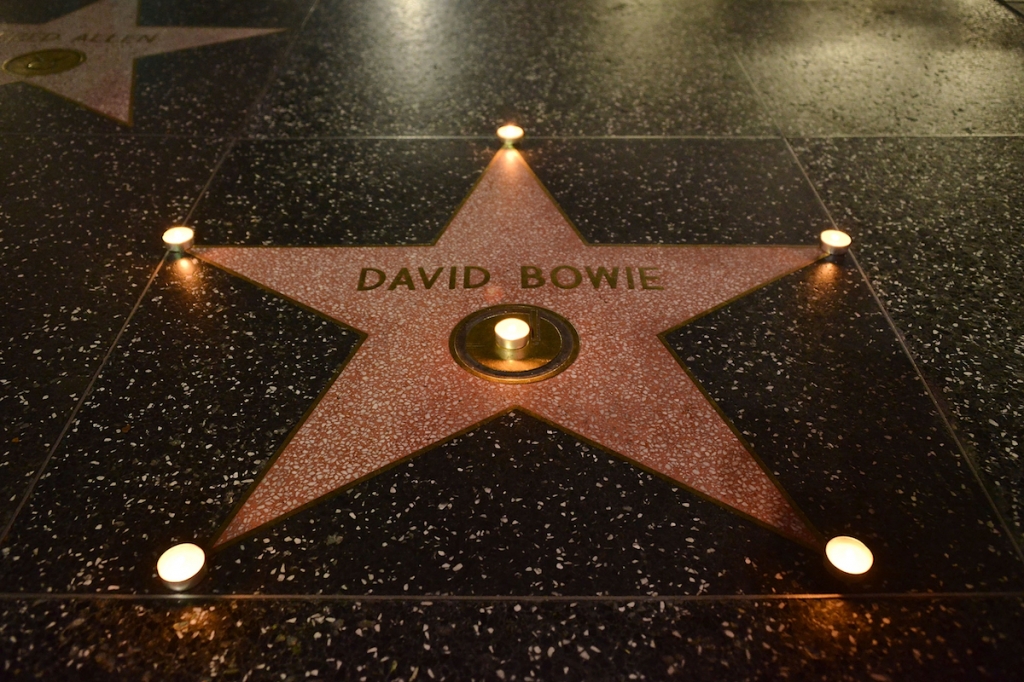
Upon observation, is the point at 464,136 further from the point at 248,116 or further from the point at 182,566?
the point at 182,566

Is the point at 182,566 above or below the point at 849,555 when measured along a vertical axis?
above

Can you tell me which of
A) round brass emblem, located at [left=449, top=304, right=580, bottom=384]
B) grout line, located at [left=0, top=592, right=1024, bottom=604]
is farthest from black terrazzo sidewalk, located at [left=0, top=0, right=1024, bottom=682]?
round brass emblem, located at [left=449, top=304, right=580, bottom=384]

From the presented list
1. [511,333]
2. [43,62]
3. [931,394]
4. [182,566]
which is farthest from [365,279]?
[43,62]

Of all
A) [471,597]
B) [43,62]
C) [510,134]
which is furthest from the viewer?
[43,62]

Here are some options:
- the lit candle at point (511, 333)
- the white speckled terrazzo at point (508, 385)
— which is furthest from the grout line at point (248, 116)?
the lit candle at point (511, 333)

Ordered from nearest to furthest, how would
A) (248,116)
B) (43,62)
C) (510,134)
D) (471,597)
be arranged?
1. (471,597)
2. (510,134)
3. (248,116)
4. (43,62)

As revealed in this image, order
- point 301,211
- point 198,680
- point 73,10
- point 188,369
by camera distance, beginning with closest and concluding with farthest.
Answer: point 198,680 < point 188,369 < point 301,211 < point 73,10

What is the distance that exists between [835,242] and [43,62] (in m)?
2.46

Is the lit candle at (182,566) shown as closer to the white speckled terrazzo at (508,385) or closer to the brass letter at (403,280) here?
the white speckled terrazzo at (508,385)

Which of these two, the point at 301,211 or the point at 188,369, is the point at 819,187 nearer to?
the point at 301,211

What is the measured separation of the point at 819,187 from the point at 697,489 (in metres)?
1.09

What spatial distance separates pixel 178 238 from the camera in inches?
64.7

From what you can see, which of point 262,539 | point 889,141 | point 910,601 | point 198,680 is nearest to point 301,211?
point 262,539

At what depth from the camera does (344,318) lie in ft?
4.80
